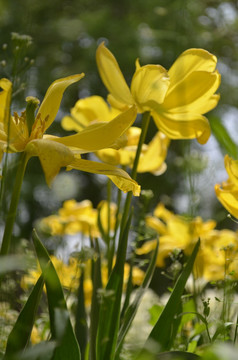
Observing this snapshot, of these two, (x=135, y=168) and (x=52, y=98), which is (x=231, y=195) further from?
(x=52, y=98)

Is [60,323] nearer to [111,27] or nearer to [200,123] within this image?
[200,123]

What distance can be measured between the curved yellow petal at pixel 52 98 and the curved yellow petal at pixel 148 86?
127 mm

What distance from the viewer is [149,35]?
4.29m

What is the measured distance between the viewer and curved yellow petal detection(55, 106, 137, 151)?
2.11 feet

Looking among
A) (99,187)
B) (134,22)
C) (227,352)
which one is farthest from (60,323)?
(99,187)

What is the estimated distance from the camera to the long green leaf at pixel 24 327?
0.56 meters

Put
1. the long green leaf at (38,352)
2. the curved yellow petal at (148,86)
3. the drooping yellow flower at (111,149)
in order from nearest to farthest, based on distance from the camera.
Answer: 1. the long green leaf at (38,352)
2. the curved yellow petal at (148,86)
3. the drooping yellow flower at (111,149)

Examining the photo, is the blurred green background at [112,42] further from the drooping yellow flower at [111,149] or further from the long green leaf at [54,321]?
the long green leaf at [54,321]

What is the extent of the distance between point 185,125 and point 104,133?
0.21m

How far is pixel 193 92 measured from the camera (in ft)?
2.63

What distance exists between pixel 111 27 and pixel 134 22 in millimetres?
362

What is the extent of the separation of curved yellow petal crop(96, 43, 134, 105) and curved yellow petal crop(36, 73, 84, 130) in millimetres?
132

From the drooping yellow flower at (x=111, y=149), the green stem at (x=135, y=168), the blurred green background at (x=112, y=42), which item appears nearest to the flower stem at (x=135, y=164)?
the green stem at (x=135, y=168)

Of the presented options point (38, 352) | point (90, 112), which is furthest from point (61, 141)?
point (90, 112)
